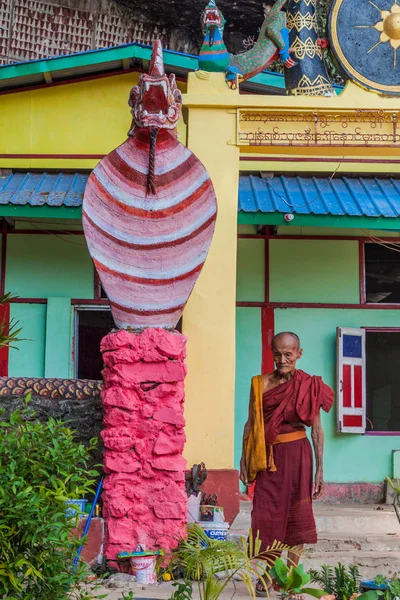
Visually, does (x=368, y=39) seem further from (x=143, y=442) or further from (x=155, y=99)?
(x=143, y=442)

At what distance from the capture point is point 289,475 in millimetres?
6602

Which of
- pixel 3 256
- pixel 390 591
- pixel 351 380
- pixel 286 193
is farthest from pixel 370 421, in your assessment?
pixel 390 591

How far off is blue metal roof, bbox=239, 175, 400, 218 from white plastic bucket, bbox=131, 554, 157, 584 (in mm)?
3899

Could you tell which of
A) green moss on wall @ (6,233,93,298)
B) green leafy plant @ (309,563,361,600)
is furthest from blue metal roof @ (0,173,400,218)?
green leafy plant @ (309,563,361,600)

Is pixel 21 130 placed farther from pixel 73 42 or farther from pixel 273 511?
pixel 273 511

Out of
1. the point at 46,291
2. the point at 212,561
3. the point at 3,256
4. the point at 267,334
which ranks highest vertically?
the point at 3,256

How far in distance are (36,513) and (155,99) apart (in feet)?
11.4

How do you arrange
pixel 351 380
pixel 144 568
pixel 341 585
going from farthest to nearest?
pixel 351 380
pixel 144 568
pixel 341 585

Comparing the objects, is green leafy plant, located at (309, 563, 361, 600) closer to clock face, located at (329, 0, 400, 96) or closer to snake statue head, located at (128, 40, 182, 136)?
snake statue head, located at (128, 40, 182, 136)

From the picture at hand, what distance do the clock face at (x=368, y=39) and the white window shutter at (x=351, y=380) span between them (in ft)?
9.53

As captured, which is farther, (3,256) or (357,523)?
(3,256)

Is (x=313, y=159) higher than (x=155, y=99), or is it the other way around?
(x=313, y=159)

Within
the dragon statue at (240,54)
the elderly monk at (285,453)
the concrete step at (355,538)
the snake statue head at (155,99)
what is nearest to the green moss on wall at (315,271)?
the dragon statue at (240,54)

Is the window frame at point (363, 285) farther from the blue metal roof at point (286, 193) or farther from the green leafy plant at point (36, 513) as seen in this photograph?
the green leafy plant at point (36, 513)
